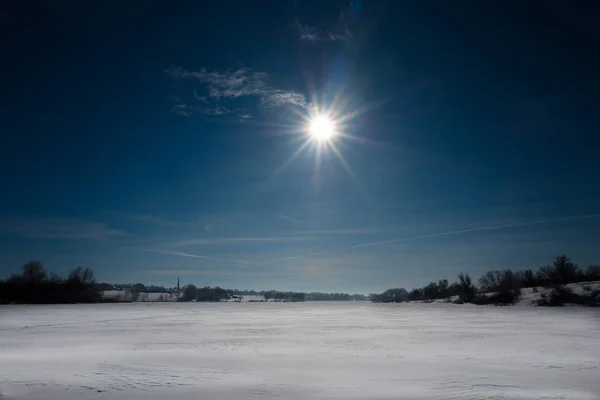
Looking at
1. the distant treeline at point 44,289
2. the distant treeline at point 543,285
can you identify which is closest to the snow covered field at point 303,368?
the distant treeline at point 543,285

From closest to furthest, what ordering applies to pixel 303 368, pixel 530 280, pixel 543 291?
pixel 303 368 < pixel 543 291 < pixel 530 280

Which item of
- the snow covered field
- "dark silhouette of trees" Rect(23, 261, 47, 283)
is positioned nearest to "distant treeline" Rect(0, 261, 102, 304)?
"dark silhouette of trees" Rect(23, 261, 47, 283)

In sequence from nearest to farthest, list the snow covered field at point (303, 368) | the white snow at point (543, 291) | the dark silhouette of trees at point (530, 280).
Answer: the snow covered field at point (303, 368)
the white snow at point (543, 291)
the dark silhouette of trees at point (530, 280)

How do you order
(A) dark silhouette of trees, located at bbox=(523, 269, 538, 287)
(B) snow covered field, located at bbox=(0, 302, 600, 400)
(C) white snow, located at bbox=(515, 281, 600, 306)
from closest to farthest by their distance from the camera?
(B) snow covered field, located at bbox=(0, 302, 600, 400) → (C) white snow, located at bbox=(515, 281, 600, 306) → (A) dark silhouette of trees, located at bbox=(523, 269, 538, 287)

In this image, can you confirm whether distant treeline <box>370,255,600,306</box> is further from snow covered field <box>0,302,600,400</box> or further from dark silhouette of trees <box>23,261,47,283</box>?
dark silhouette of trees <box>23,261,47,283</box>

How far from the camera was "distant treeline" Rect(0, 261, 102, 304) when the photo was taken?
79938 millimetres

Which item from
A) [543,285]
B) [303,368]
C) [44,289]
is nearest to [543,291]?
[543,285]

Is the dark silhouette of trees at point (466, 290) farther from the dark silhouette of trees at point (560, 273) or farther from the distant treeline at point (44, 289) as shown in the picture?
the distant treeline at point (44, 289)

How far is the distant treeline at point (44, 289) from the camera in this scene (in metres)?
79.9

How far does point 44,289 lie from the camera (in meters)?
83.2

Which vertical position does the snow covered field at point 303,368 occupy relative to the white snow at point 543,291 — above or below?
below

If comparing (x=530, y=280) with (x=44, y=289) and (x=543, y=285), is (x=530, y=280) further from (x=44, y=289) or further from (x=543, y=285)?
(x=44, y=289)

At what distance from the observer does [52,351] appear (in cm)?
1364

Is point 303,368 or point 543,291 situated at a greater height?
point 543,291
